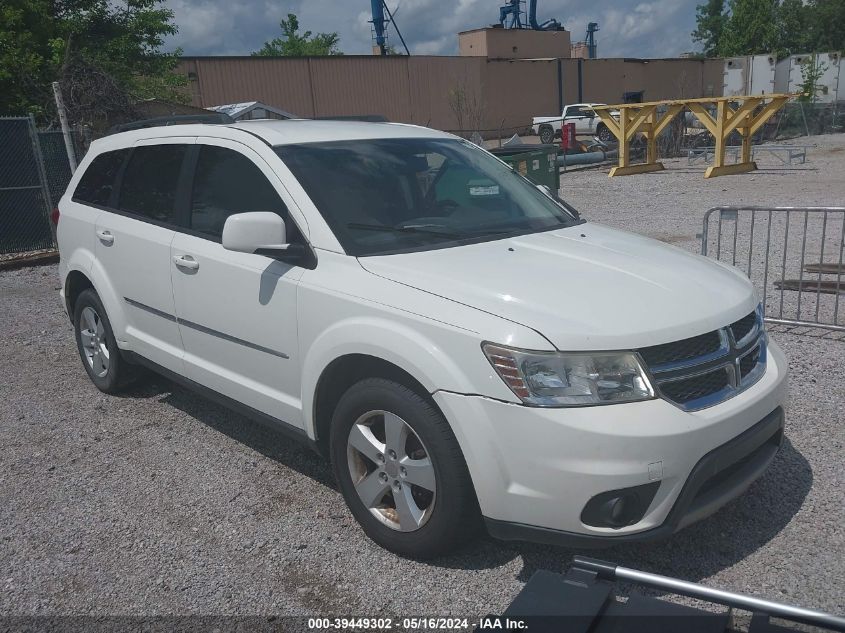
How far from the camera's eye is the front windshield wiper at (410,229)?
366cm

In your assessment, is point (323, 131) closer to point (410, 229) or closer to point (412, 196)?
point (412, 196)

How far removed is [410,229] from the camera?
3.73m

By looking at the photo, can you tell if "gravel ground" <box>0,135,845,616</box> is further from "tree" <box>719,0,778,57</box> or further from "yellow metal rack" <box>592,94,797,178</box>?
"tree" <box>719,0,778,57</box>

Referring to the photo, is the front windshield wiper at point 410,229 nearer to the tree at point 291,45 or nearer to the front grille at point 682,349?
the front grille at point 682,349

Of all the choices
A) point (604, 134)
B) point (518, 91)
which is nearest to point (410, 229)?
point (604, 134)

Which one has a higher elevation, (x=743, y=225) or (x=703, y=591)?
(x=703, y=591)

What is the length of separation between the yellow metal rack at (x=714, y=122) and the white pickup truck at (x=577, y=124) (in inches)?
402

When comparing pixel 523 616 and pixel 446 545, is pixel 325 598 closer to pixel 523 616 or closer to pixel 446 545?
pixel 446 545

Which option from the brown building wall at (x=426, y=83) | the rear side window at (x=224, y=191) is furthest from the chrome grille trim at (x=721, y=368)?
the brown building wall at (x=426, y=83)

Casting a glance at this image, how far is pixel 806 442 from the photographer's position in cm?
434

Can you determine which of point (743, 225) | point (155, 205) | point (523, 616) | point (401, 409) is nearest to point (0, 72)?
point (155, 205)

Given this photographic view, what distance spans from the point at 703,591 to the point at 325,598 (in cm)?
161

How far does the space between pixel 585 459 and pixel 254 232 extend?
1773 millimetres

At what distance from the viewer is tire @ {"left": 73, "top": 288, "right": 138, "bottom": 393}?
210 inches
